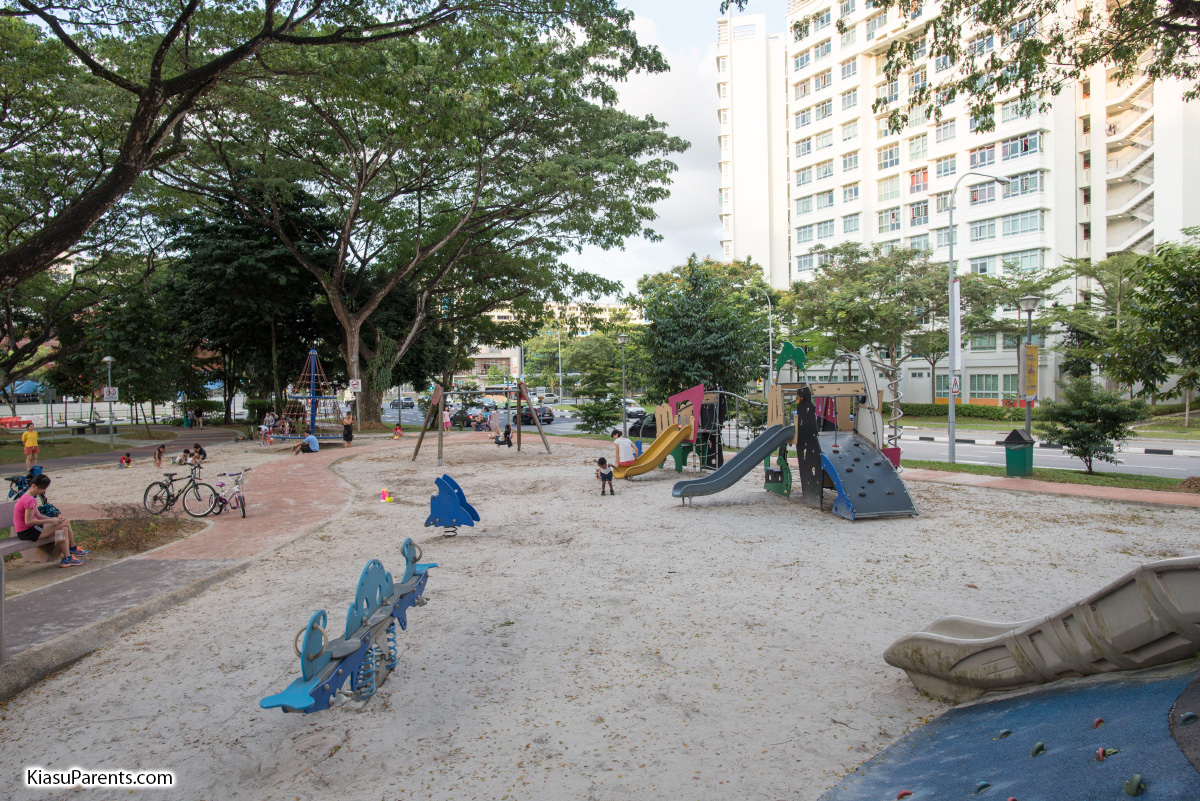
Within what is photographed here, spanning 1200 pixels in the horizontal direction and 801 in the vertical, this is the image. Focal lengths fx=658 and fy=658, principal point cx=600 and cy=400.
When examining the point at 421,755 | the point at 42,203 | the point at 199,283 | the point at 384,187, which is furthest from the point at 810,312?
the point at 421,755

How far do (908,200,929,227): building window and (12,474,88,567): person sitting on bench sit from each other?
4885 centimetres

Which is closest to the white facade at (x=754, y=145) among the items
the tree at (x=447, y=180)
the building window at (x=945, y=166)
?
the building window at (x=945, y=166)

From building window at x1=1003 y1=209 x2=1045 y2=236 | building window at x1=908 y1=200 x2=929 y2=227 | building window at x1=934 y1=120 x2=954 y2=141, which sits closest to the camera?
building window at x1=1003 y1=209 x2=1045 y2=236

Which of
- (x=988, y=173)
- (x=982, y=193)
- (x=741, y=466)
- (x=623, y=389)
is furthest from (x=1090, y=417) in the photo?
(x=988, y=173)

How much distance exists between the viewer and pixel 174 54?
13.9m

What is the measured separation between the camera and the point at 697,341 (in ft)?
70.2

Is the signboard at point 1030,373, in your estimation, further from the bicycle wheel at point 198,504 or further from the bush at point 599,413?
the bush at point 599,413

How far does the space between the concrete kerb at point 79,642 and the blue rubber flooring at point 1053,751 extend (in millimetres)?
5461

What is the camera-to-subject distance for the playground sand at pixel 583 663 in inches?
136

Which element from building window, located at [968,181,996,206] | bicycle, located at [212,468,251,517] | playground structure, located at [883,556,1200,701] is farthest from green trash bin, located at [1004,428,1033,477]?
building window, located at [968,181,996,206]

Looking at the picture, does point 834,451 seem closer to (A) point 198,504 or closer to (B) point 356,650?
(B) point 356,650

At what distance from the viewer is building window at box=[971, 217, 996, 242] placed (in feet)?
136

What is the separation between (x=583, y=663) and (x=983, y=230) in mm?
46343

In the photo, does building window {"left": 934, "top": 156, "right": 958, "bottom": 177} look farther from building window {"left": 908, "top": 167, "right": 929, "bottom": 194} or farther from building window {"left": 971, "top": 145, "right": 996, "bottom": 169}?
building window {"left": 971, "top": 145, "right": 996, "bottom": 169}
